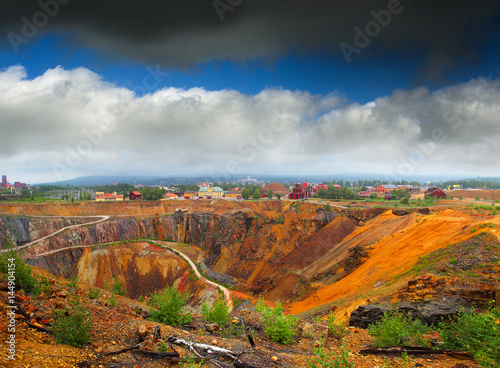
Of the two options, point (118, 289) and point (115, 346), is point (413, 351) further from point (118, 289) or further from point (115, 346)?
point (118, 289)

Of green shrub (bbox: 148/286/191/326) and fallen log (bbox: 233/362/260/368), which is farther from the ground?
fallen log (bbox: 233/362/260/368)

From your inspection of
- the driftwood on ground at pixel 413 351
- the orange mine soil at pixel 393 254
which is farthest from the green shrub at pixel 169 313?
the orange mine soil at pixel 393 254

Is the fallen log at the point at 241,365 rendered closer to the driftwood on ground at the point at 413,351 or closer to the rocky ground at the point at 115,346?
the rocky ground at the point at 115,346

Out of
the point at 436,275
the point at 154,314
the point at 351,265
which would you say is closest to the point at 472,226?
the point at 436,275

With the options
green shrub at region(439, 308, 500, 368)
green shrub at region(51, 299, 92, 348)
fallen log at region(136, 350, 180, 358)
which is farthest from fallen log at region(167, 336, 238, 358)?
green shrub at region(439, 308, 500, 368)

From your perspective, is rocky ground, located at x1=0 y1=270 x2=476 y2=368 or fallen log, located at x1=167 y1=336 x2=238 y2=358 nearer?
rocky ground, located at x1=0 y1=270 x2=476 y2=368

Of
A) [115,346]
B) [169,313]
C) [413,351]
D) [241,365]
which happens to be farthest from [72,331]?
[413,351]

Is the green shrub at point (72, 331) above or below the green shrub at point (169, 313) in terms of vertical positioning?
above

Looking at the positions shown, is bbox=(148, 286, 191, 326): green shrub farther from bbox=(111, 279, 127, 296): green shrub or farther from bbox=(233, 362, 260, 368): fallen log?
bbox=(111, 279, 127, 296): green shrub

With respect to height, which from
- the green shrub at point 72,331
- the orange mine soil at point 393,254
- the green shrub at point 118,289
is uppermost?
the green shrub at point 72,331
